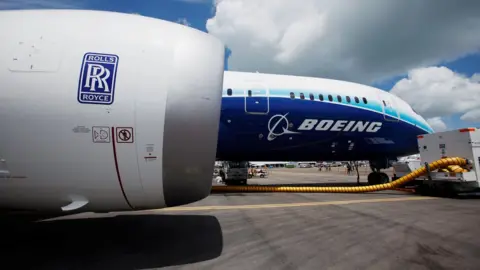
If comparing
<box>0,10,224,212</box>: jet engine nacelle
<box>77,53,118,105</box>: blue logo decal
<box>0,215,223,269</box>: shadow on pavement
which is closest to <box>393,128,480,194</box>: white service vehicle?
<box>0,215,223,269</box>: shadow on pavement

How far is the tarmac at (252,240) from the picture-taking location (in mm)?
4160

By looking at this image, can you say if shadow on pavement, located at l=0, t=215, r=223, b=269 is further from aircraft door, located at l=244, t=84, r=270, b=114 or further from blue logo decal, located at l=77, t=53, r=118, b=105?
aircraft door, located at l=244, t=84, r=270, b=114

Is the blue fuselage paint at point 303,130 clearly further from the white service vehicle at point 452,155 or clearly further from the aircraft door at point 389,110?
the white service vehicle at point 452,155

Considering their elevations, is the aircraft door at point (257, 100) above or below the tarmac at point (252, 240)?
above

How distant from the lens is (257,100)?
12.7m

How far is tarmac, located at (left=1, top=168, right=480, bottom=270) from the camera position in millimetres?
4160

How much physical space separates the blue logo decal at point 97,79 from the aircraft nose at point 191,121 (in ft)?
2.77

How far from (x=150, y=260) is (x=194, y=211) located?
13.8ft

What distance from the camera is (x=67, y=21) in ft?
13.9

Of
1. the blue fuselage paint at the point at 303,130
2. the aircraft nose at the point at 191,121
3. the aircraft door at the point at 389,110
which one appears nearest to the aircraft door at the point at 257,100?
the blue fuselage paint at the point at 303,130

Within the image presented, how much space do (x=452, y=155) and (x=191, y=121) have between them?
12.7 m

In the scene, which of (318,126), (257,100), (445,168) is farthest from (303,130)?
(445,168)

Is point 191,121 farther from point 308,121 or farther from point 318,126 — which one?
point 318,126

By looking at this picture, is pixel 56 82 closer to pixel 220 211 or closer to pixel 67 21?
pixel 67 21
